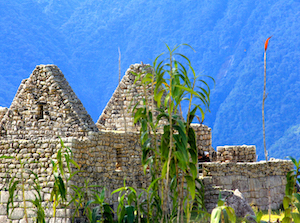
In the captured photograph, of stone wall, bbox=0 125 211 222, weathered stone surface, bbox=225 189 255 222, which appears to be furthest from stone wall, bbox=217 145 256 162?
stone wall, bbox=0 125 211 222

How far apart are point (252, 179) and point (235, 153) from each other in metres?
1.60

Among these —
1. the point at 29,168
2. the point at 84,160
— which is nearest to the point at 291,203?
the point at 84,160

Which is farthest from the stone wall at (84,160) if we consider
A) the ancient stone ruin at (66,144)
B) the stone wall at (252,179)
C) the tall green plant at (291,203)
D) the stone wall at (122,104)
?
the tall green plant at (291,203)

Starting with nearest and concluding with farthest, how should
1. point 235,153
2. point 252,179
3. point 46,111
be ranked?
1. point 46,111
2. point 252,179
3. point 235,153

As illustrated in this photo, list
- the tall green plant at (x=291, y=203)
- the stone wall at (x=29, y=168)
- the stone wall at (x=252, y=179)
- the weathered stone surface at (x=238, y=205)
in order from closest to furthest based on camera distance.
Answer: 1. the tall green plant at (x=291, y=203)
2. the stone wall at (x=29, y=168)
3. the weathered stone surface at (x=238, y=205)
4. the stone wall at (x=252, y=179)

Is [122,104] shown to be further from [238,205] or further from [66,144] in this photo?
[238,205]

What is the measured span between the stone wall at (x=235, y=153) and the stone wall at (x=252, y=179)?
3.94ft

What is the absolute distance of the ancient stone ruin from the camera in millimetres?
8516

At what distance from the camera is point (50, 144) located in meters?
8.56

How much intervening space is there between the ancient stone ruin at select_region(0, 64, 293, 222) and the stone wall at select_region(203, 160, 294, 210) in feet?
Answer: 0.09

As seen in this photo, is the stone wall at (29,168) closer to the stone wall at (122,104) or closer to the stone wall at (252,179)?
the stone wall at (122,104)

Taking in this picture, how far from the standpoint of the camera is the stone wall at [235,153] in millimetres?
13227

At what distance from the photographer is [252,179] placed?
1185cm

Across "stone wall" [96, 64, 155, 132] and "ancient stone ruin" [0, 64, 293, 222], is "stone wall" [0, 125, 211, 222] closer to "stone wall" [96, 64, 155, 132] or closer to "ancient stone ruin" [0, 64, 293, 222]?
"ancient stone ruin" [0, 64, 293, 222]
